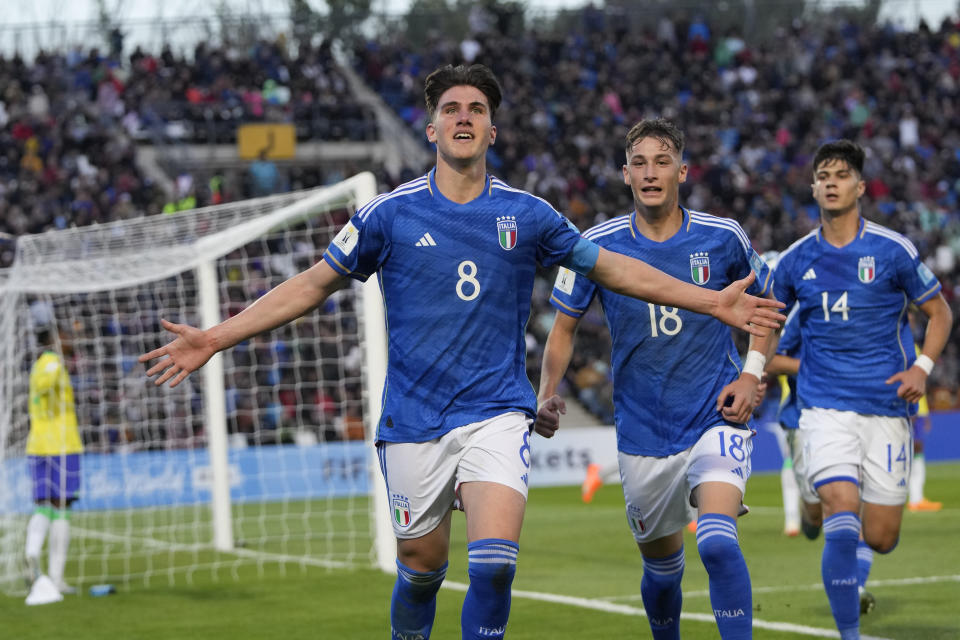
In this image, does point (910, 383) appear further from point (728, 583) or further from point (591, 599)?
point (591, 599)

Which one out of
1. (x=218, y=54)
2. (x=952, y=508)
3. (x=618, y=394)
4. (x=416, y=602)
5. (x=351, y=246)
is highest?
(x=218, y=54)

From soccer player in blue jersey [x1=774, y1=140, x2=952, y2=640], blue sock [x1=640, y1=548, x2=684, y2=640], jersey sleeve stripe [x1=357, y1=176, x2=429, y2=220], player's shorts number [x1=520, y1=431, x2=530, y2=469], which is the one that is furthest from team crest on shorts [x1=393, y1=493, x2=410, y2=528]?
soccer player in blue jersey [x1=774, y1=140, x2=952, y2=640]

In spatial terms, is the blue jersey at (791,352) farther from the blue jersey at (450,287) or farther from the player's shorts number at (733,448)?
the blue jersey at (450,287)

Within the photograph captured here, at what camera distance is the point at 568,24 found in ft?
121

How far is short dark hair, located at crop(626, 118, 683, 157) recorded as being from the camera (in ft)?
20.8

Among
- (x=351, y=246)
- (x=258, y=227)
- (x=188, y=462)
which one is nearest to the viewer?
(x=351, y=246)

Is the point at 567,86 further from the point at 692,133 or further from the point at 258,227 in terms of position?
the point at 258,227

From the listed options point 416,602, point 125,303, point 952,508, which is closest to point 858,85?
point 952,508

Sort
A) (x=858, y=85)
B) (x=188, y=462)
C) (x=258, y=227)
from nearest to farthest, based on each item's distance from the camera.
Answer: (x=258, y=227) → (x=188, y=462) → (x=858, y=85)

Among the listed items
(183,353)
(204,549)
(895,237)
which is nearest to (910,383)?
(895,237)

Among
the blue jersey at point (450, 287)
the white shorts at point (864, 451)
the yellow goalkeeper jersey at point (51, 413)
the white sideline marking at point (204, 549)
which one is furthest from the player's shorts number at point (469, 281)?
the white sideline marking at point (204, 549)

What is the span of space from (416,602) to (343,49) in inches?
1206

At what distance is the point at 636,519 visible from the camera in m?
6.38

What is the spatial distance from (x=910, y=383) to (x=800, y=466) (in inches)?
42.3
